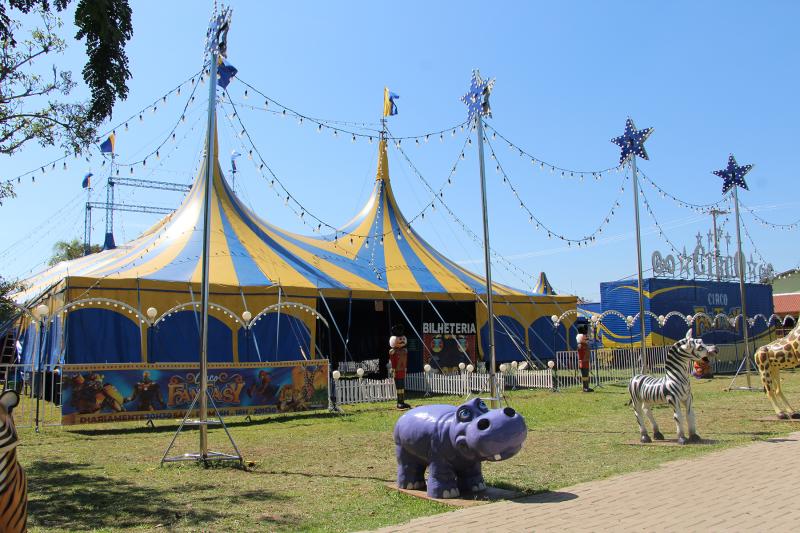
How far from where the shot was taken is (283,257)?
58.0 feet

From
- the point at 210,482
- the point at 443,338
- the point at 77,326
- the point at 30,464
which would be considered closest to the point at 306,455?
the point at 210,482

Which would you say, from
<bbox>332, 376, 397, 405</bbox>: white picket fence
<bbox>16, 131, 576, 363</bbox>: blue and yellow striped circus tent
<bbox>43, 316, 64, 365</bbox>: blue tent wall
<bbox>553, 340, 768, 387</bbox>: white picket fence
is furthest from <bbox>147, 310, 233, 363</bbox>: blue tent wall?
<bbox>553, 340, 768, 387</bbox>: white picket fence

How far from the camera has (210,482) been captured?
284 inches

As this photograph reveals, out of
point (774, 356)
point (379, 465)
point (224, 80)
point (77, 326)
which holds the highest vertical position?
point (224, 80)

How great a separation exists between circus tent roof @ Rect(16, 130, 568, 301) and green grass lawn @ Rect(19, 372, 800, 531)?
157 inches

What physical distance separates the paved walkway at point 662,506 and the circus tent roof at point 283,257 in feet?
33.4

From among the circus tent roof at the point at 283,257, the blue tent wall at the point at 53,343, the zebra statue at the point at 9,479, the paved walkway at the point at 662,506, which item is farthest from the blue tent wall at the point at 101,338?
the paved walkway at the point at 662,506

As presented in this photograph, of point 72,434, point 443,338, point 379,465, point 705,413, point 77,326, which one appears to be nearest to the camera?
point 379,465

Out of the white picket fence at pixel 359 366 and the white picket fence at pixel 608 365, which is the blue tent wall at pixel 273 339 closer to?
the white picket fence at pixel 359 366

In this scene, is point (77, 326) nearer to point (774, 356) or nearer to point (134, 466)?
point (134, 466)

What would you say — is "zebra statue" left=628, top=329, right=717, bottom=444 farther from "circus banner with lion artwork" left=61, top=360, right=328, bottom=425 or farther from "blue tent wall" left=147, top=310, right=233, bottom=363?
"blue tent wall" left=147, top=310, right=233, bottom=363

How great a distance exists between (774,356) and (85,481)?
1099 centimetres

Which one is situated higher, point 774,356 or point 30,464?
point 774,356

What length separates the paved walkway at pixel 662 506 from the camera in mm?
5223
